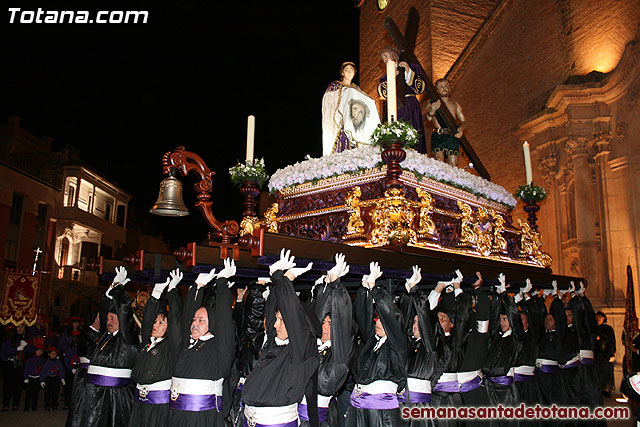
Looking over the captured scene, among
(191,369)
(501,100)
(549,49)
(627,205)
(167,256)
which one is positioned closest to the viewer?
(191,369)

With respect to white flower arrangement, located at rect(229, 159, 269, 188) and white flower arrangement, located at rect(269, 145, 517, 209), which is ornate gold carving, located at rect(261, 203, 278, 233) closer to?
white flower arrangement, located at rect(269, 145, 517, 209)

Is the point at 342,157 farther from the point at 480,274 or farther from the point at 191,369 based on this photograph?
the point at 191,369

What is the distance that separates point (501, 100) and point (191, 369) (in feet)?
49.6

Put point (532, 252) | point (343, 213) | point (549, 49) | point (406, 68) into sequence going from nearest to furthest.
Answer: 1. point (343, 213)
2. point (406, 68)
3. point (532, 252)
4. point (549, 49)

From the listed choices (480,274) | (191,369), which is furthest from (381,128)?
(191,369)

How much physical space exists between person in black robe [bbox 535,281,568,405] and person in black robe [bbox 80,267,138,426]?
18.9 feet

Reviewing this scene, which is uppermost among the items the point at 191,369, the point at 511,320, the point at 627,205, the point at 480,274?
the point at 627,205

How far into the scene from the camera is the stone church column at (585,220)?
12414 mm

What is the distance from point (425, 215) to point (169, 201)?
281cm

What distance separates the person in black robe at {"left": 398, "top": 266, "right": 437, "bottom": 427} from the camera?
17.5 feet

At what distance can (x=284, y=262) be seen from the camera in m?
4.08

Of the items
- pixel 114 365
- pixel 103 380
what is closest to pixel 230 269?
pixel 114 365

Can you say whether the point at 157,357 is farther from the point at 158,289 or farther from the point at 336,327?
the point at 336,327

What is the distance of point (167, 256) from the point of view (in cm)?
554
